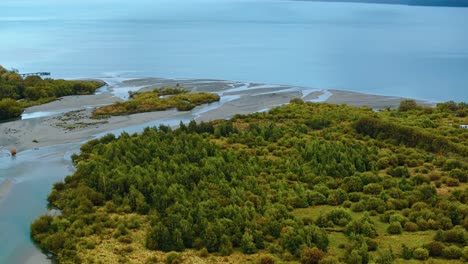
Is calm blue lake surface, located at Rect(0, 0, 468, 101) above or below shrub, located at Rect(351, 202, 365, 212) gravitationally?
above

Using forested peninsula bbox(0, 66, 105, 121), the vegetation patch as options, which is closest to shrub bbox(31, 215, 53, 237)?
the vegetation patch

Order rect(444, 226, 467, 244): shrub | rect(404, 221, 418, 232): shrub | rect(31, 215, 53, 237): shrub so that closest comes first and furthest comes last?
rect(444, 226, 467, 244): shrub < rect(404, 221, 418, 232): shrub < rect(31, 215, 53, 237): shrub

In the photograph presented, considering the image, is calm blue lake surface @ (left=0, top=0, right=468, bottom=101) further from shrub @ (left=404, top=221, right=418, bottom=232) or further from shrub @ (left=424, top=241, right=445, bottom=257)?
shrub @ (left=424, top=241, right=445, bottom=257)

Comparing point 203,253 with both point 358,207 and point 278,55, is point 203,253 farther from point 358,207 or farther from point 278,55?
point 278,55

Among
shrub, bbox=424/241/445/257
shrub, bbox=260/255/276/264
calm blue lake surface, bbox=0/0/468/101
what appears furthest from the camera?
calm blue lake surface, bbox=0/0/468/101

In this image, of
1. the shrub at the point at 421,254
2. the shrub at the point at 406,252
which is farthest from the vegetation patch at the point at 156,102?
the shrub at the point at 421,254

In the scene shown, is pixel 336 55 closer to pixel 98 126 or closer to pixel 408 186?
pixel 98 126

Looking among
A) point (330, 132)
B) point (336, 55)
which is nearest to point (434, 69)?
point (336, 55)

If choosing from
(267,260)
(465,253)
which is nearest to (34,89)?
(267,260)
